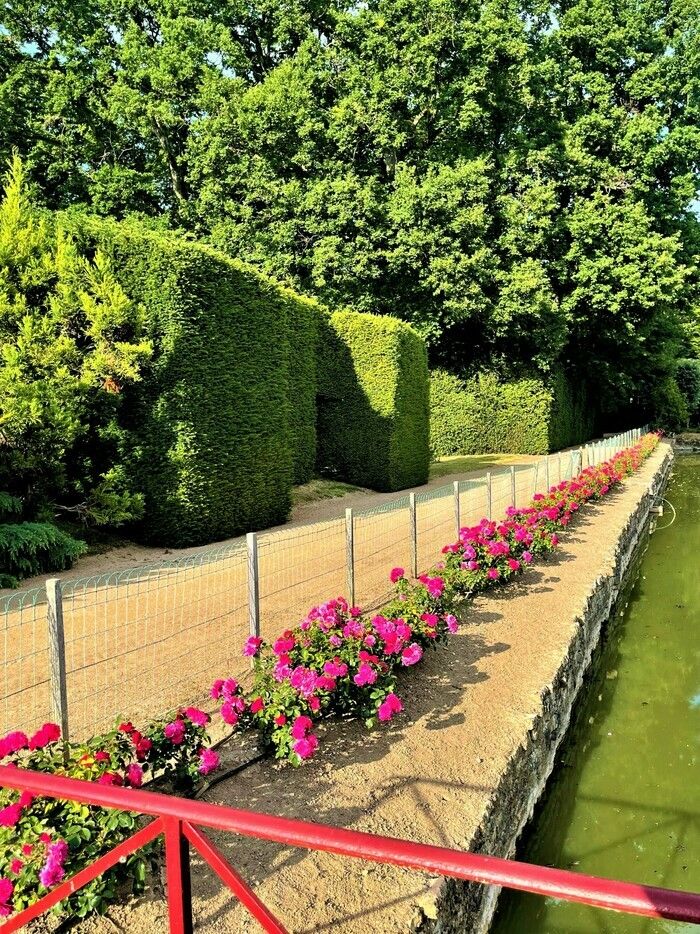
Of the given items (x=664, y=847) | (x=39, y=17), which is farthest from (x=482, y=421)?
(x=664, y=847)

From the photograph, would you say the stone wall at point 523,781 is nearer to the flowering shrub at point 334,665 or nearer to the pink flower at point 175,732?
the flowering shrub at point 334,665

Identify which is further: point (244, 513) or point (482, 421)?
point (482, 421)

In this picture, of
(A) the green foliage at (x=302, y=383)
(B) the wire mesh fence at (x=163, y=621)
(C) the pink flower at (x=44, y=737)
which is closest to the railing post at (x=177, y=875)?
(C) the pink flower at (x=44, y=737)

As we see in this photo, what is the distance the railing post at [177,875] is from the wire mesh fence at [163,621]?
2.18 metres

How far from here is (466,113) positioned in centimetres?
2219

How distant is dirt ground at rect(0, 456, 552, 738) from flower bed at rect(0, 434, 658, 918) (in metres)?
0.58

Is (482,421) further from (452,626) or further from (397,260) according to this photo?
(452,626)

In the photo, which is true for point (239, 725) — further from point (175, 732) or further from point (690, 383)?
point (690, 383)

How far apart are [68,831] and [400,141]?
2368cm

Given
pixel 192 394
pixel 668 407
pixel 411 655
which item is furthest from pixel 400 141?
pixel 668 407

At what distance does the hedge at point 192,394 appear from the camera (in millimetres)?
9484

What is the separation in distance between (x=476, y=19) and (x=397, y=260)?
32.6 feet

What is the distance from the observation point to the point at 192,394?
32.0 ft

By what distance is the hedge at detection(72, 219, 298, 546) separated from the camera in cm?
948
